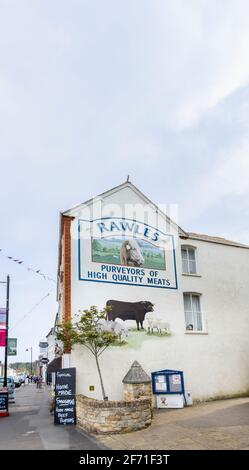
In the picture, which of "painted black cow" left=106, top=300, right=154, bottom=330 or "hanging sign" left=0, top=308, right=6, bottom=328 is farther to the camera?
"hanging sign" left=0, top=308, right=6, bottom=328

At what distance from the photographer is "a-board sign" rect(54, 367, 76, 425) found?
538 inches

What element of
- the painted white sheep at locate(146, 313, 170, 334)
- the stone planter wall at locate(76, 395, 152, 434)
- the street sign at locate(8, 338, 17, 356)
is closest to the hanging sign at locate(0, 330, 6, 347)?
the painted white sheep at locate(146, 313, 170, 334)

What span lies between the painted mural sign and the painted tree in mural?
7.02 feet

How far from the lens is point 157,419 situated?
1323cm

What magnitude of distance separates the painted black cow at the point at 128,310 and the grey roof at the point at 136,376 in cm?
214

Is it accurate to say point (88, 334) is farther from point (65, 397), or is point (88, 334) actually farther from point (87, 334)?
point (65, 397)

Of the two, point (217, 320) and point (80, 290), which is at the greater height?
point (80, 290)

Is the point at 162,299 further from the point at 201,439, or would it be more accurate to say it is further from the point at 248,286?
the point at 201,439

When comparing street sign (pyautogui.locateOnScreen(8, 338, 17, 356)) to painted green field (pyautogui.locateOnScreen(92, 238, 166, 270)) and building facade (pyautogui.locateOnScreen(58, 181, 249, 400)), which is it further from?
painted green field (pyautogui.locateOnScreen(92, 238, 166, 270))

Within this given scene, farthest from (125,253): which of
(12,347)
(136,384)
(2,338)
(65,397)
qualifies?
(12,347)
